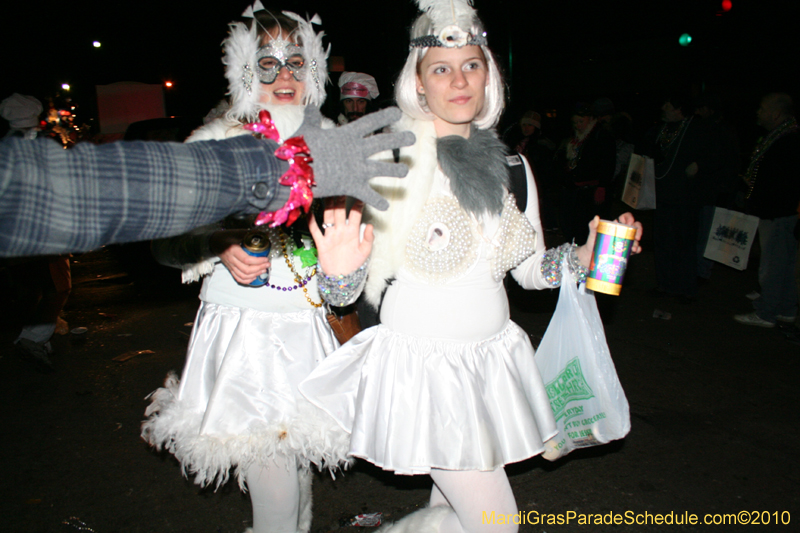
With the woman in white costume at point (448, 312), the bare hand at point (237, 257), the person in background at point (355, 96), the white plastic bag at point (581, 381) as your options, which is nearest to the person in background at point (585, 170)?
the person in background at point (355, 96)

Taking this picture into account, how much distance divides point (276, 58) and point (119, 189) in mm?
1361

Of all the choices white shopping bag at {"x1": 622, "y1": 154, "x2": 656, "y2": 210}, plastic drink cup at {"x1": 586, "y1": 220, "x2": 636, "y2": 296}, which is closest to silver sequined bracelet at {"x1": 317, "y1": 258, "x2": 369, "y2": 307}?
plastic drink cup at {"x1": 586, "y1": 220, "x2": 636, "y2": 296}

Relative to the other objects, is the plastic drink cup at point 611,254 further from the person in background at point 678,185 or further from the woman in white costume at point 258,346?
the person in background at point 678,185

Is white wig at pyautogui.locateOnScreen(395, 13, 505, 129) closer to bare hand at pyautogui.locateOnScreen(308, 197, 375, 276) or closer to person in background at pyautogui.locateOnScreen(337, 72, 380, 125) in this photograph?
bare hand at pyautogui.locateOnScreen(308, 197, 375, 276)

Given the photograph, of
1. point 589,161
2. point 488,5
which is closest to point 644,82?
point 488,5

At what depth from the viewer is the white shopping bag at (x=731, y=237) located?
5.07m

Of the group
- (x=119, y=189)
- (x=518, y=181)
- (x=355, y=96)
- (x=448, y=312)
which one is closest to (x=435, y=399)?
(x=448, y=312)

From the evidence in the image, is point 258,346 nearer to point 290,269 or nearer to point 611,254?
point 290,269

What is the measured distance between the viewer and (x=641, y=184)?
5609mm

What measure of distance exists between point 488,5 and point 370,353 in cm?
1256

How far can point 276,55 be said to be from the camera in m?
2.12

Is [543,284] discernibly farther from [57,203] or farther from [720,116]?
[720,116]

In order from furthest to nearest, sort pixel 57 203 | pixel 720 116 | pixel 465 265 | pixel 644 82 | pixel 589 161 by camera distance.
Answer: pixel 644 82 < pixel 589 161 < pixel 720 116 < pixel 465 265 < pixel 57 203

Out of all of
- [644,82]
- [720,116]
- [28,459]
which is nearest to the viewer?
[28,459]
